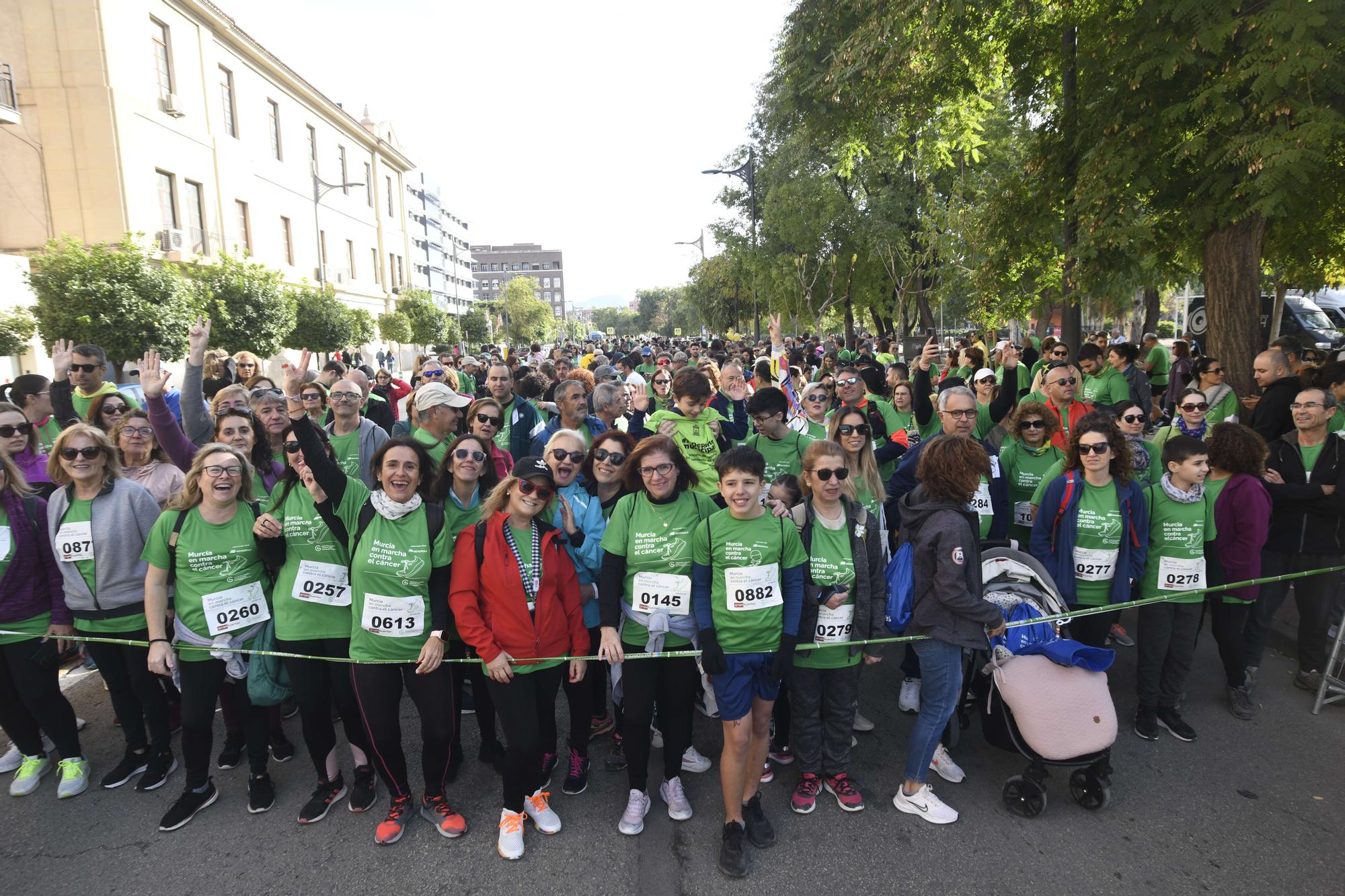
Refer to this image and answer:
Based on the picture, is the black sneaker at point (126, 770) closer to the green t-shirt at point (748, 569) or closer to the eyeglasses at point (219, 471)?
the eyeglasses at point (219, 471)

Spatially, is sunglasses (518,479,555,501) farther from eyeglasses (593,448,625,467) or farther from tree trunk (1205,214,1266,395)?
tree trunk (1205,214,1266,395)

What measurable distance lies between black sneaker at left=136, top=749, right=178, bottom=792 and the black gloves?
321cm

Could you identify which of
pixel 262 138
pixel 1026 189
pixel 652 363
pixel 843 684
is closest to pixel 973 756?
pixel 843 684

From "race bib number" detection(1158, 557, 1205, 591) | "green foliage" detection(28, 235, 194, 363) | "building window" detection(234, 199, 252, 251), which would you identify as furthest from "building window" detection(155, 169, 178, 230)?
"race bib number" detection(1158, 557, 1205, 591)

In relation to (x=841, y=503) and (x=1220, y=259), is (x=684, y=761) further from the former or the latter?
(x=1220, y=259)

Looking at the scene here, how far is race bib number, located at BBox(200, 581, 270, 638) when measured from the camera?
3.60 meters

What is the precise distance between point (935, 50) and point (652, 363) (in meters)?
10.7

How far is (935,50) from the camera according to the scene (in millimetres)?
8086

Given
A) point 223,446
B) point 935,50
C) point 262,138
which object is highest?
point 262,138

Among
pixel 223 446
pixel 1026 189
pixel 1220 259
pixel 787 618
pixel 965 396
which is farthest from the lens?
pixel 1026 189

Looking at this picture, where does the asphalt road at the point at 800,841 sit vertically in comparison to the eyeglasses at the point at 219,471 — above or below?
below

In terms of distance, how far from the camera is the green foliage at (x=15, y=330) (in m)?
16.8

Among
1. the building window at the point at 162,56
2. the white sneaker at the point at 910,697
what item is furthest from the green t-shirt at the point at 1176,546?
the building window at the point at 162,56

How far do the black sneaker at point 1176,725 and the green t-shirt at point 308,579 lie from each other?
15.8ft
